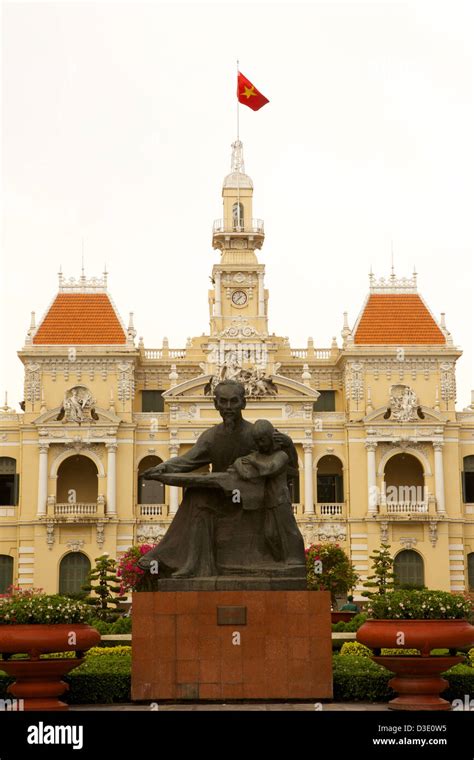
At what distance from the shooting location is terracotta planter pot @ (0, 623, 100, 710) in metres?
16.3

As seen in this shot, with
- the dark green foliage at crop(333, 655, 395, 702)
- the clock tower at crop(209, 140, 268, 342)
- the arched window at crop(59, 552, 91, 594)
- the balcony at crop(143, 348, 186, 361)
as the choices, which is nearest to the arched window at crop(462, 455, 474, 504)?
Result: the clock tower at crop(209, 140, 268, 342)

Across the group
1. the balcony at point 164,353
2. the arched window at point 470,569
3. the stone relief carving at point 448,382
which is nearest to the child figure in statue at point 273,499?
the stone relief carving at point 448,382

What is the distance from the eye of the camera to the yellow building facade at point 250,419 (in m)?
58.0

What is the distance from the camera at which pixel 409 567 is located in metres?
58.2

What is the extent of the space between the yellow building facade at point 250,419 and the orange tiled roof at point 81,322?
102 mm

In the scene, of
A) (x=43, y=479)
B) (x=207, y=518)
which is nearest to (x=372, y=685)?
(x=207, y=518)

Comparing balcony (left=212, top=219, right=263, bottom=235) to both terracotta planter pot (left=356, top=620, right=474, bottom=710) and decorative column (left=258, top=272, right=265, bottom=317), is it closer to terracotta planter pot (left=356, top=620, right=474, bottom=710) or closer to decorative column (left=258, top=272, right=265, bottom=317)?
decorative column (left=258, top=272, right=265, bottom=317)

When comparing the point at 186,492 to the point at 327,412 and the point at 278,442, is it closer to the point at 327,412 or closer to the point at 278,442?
the point at 278,442

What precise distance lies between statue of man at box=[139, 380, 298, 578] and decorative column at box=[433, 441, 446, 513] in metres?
41.5

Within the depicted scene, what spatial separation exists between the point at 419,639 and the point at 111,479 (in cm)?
4296

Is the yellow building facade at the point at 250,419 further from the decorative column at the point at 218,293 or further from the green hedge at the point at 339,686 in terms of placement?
the green hedge at the point at 339,686

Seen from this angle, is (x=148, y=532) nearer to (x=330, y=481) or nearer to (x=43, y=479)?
(x=43, y=479)
